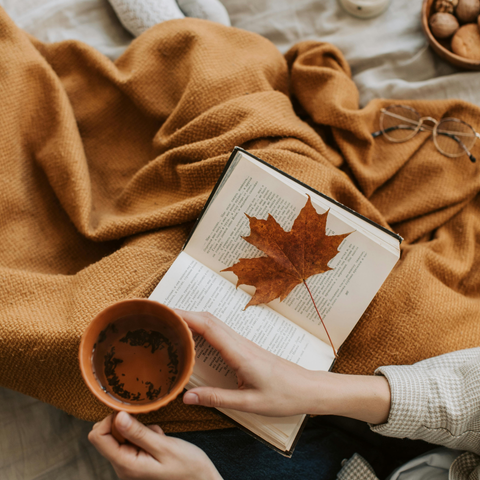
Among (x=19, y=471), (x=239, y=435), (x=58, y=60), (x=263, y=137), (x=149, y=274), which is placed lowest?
(x=19, y=471)

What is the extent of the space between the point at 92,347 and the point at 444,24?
969mm

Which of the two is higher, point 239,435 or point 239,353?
point 239,353

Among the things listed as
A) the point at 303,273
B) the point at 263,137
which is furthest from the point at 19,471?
the point at 263,137

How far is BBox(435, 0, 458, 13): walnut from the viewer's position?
880 millimetres

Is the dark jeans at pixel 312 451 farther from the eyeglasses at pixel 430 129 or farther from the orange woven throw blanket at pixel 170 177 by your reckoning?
the eyeglasses at pixel 430 129

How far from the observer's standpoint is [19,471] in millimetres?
780

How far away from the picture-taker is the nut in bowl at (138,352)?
20.3 inches

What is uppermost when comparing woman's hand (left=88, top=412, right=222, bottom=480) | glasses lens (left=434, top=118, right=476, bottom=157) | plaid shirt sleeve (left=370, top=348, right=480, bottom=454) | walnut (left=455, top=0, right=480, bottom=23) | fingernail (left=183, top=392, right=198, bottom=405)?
walnut (left=455, top=0, right=480, bottom=23)

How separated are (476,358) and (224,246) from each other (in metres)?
0.45

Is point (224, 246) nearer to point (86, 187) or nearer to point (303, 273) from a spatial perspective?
point (303, 273)

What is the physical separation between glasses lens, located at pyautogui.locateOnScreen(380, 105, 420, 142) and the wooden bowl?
145mm

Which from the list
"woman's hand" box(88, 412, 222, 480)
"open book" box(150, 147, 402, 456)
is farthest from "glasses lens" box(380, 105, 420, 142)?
"woman's hand" box(88, 412, 222, 480)

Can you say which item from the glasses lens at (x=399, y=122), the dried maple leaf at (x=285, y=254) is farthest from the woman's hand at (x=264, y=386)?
the glasses lens at (x=399, y=122)

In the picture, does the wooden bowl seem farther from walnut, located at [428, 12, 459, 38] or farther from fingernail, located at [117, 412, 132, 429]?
fingernail, located at [117, 412, 132, 429]
